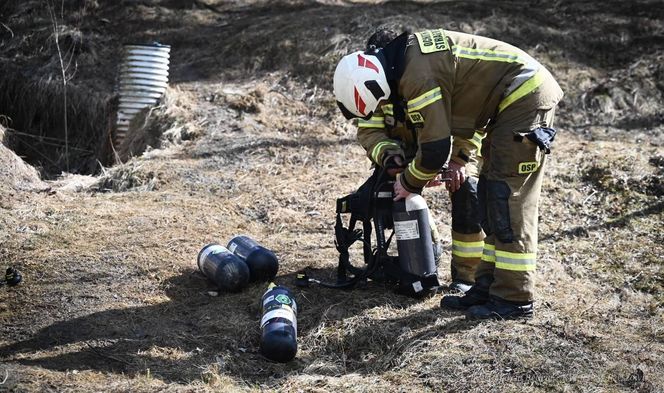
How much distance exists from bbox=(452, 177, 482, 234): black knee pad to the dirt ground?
57 cm

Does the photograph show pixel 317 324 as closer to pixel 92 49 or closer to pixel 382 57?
pixel 382 57

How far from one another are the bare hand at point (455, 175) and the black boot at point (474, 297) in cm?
70

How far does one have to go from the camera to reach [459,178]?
5559 millimetres

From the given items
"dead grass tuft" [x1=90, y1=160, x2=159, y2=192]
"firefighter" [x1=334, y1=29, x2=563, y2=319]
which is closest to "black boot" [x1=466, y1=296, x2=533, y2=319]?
"firefighter" [x1=334, y1=29, x2=563, y2=319]

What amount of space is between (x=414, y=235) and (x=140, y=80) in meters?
5.76

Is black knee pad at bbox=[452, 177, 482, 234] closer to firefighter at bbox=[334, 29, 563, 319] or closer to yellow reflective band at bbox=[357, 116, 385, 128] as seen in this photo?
firefighter at bbox=[334, 29, 563, 319]

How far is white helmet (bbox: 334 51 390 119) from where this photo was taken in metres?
4.95

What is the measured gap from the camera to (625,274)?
20.5 ft

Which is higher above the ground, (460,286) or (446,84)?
(446,84)

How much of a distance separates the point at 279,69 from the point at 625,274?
5.88m

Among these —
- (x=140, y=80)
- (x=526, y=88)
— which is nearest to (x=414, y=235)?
(x=526, y=88)

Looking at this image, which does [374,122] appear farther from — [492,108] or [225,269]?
[225,269]

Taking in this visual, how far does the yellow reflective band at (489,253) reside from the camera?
5.27 m

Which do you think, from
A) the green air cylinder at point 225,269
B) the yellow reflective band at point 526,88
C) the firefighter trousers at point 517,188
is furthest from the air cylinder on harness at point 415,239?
the green air cylinder at point 225,269
